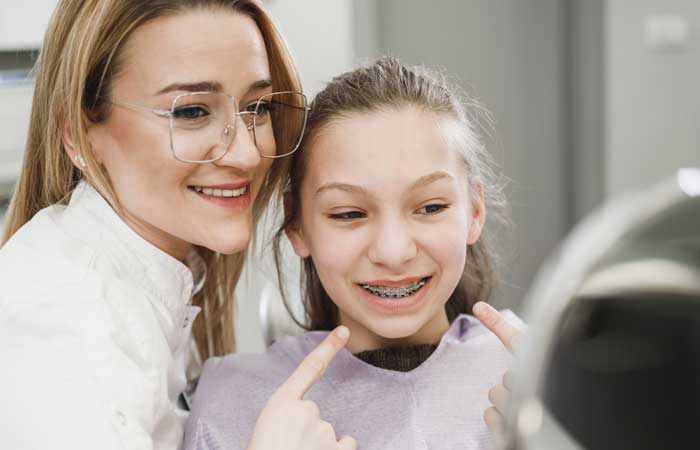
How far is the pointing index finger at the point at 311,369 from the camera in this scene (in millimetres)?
1046

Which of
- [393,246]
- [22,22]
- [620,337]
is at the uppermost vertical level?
[22,22]

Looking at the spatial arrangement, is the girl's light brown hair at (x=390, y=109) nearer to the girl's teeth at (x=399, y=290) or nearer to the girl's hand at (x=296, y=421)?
the girl's teeth at (x=399, y=290)

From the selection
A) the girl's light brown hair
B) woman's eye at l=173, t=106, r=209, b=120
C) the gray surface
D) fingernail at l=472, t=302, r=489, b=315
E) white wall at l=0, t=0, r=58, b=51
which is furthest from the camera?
the gray surface

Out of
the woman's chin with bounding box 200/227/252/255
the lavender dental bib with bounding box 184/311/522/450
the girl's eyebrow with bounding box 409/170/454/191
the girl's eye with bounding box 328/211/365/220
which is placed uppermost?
the girl's eyebrow with bounding box 409/170/454/191

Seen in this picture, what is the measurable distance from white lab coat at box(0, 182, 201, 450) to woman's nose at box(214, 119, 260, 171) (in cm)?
17

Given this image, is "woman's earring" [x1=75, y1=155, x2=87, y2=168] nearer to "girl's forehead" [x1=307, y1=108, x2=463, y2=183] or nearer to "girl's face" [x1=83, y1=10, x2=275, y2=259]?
"girl's face" [x1=83, y1=10, x2=275, y2=259]

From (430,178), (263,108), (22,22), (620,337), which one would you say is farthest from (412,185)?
(22,22)

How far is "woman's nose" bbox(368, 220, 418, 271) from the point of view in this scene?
116 cm

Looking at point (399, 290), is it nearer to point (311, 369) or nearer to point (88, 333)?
point (311, 369)

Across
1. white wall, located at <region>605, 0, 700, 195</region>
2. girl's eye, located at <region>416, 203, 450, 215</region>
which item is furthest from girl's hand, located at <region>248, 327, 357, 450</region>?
white wall, located at <region>605, 0, 700, 195</region>

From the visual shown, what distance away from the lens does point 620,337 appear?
1.50ft

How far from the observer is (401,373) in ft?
4.17

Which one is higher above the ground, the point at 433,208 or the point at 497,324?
the point at 433,208

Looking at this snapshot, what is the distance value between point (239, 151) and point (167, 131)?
3.8 inches
